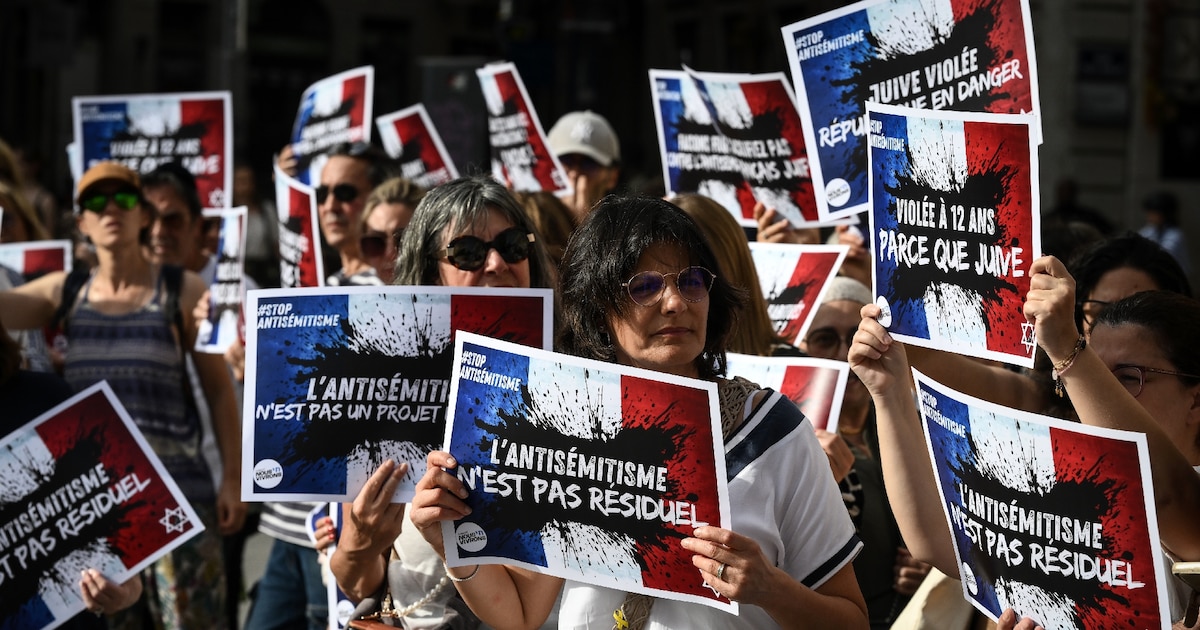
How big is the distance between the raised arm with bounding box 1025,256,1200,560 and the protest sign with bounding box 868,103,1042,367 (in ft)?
0.52

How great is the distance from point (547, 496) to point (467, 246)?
1071 millimetres

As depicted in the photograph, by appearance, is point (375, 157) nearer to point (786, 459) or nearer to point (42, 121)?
point (786, 459)

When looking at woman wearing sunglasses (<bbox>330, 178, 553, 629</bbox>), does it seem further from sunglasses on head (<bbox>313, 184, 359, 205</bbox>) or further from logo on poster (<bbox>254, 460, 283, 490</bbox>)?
sunglasses on head (<bbox>313, 184, 359, 205</bbox>)

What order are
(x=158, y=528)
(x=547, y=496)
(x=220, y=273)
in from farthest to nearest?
(x=220, y=273) → (x=158, y=528) → (x=547, y=496)

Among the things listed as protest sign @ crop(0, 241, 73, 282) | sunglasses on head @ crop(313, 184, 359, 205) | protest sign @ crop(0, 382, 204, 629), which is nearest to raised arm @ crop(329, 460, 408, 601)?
protest sign @ crop(0, 382, 204, 629)

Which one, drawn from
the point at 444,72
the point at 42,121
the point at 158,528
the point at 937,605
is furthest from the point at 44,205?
the point at 42,121

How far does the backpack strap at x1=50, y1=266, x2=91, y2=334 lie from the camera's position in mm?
5535

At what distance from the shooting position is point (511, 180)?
22.6 ft

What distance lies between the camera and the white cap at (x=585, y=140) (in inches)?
273

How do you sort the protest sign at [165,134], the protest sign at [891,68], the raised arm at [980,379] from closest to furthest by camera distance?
the raised arm at [980,379]
the protest sign at [891,68]
the protest sign at [165,134]

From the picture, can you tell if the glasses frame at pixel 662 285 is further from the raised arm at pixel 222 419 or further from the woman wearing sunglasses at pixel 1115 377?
the raised arm at pixel 222 419

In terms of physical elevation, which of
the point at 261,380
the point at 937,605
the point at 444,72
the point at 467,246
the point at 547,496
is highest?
the point at 444,72

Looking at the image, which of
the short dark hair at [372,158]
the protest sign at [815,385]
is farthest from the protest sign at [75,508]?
the short dark hair at [372,158]

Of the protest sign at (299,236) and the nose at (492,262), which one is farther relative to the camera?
the protest sign at (299,236)
